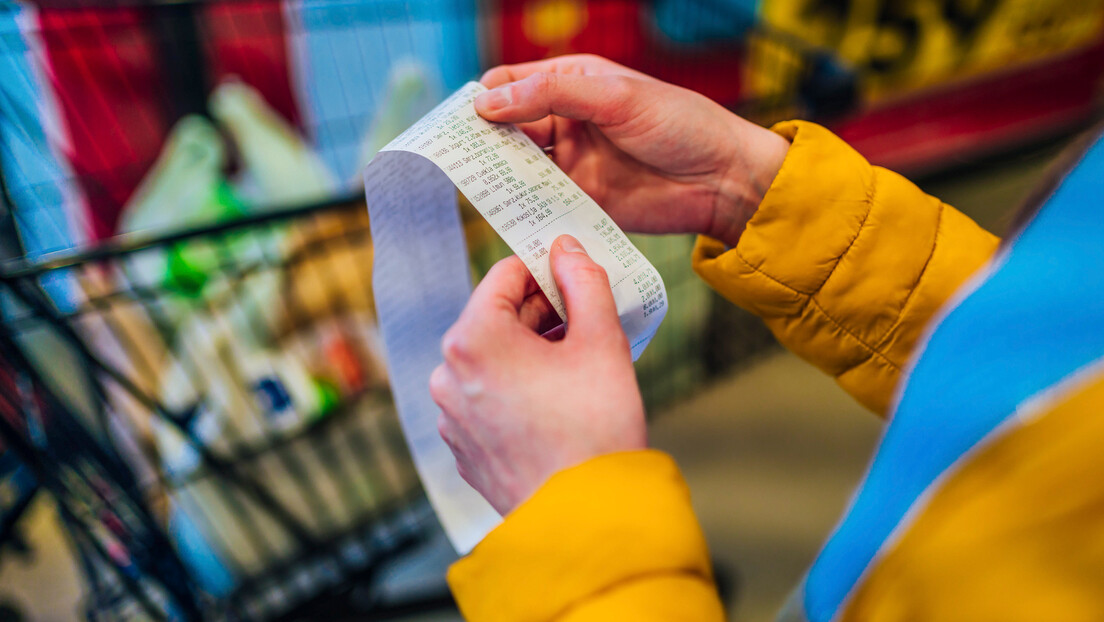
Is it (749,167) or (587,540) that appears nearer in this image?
(587,540)

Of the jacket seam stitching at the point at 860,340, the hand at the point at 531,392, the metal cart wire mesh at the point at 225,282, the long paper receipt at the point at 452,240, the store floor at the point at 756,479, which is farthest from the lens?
the store floor at the point at 756,479

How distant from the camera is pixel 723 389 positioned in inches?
64.1

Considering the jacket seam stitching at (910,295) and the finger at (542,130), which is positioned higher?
the finger at (542,130)

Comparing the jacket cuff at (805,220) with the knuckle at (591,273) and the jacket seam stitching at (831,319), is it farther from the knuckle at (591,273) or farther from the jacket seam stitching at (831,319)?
the knuckle at (591,273)

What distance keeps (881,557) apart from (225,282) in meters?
1.55

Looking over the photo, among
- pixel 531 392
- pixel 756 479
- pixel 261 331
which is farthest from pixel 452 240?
pixel 756 479

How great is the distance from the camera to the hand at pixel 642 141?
55cm

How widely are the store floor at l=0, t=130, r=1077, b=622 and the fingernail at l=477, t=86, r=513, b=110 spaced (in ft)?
3.48

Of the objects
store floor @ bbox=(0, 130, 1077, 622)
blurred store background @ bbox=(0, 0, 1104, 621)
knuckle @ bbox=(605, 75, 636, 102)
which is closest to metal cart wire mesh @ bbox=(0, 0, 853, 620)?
blurred store background @ bbox=(0, 0, 1104, 621)

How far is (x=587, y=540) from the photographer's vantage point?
0.33 m

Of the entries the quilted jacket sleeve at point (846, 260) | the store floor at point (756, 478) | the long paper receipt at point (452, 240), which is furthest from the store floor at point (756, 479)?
the long paper receipt at point (452, 240)

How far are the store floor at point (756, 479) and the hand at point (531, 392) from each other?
96cm

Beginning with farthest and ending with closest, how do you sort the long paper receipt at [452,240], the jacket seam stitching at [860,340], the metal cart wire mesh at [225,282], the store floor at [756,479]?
the store floor at [756,479], the metal cart wire mesh at [225,282], the jacket seam stitching at [860,340], the long paper receipt at [452,240]

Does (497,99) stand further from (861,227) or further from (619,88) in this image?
(861,227)
